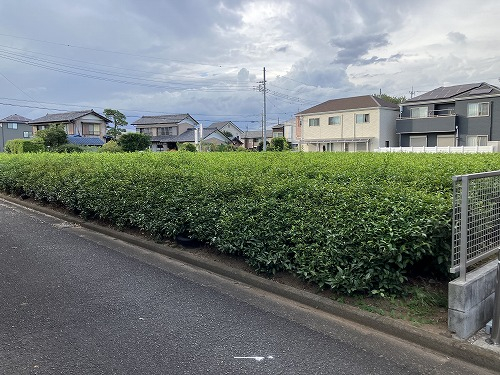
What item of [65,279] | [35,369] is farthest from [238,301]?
[65,279]

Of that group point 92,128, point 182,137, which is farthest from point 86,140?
point 182,137

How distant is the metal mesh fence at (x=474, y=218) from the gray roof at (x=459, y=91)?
3116 cm

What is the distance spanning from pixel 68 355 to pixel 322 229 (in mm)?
2353

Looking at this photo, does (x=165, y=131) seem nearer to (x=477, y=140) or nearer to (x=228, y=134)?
(x=228, y=134)

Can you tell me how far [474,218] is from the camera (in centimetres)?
315

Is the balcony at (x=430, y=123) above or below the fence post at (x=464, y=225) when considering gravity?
above

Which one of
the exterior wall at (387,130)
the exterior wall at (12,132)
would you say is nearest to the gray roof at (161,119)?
the exterior wall at (12,132)

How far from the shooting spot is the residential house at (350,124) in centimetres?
3600

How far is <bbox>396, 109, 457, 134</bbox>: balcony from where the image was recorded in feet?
103

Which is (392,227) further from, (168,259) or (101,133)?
(101,133)

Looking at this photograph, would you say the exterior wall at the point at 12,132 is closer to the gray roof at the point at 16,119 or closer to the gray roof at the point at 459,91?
the gray roof at the point at 16,119

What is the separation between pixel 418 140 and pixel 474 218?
34.3 m

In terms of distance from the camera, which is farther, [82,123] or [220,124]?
[220,124]

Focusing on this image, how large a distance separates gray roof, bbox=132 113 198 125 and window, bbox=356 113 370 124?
92.5ft
